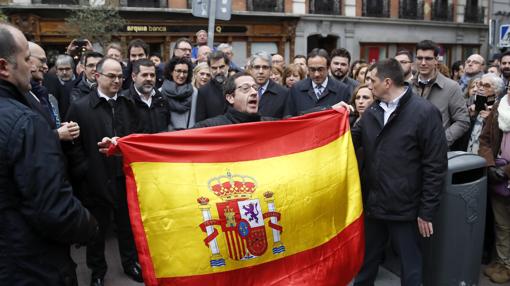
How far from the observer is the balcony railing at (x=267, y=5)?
20.4 m

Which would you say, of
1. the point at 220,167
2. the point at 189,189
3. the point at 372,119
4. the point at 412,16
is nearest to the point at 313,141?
the point at 372,119

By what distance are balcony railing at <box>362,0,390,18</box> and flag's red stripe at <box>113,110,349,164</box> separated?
21400 mm

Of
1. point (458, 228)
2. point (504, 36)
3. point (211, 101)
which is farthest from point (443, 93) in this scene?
point (504, 36)

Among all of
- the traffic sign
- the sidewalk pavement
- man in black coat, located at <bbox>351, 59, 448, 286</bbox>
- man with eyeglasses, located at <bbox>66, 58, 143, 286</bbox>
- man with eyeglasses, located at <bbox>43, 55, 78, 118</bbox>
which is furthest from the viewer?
the traffic sign

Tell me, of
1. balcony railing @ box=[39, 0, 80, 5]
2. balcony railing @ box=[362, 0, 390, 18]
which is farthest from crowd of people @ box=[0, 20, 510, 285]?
balcony railing @ box=[362, 0, 390, 18]

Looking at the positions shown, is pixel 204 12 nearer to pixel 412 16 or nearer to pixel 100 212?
pixel 100 212

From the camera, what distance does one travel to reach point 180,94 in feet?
16.5

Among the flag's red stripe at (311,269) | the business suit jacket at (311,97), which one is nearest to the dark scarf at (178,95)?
the business suit jacket at (311,97)

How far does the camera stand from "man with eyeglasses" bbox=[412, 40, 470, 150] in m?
4.59

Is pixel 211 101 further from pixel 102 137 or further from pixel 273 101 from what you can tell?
pixel 102 137

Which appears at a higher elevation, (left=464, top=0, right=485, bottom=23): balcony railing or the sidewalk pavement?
(left=464, top=0, right=485, bottom=23): balcony railing

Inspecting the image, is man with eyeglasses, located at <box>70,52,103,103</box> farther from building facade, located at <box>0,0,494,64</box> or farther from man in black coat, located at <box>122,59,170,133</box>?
building facade, located at <box>0,0,494,64</box>

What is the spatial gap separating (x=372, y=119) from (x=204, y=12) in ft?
11.4

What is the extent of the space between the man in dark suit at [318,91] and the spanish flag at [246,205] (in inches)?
67.3
